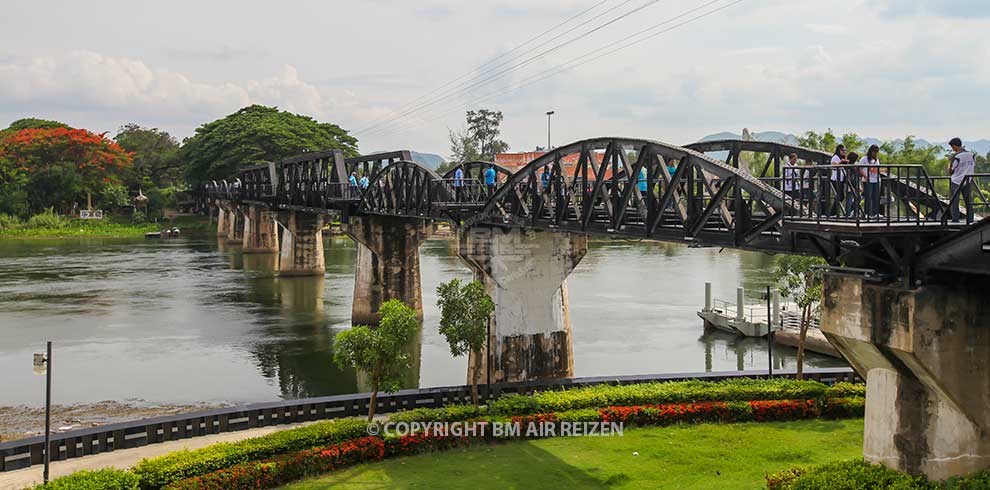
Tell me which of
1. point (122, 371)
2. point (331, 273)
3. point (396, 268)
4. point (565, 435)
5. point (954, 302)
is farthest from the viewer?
point (331, 273)

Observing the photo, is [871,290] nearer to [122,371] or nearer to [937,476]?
[937,476]

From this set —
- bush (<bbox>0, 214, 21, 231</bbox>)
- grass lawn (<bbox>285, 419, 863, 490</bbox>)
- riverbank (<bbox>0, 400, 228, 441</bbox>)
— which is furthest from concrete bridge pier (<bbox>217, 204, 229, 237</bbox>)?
grass lawn (<bbox>285, 419, 863, 490</bbox>)

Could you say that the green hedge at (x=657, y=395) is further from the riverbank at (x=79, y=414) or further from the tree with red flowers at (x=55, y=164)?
the tree with red flowers at (x=55, y=164)

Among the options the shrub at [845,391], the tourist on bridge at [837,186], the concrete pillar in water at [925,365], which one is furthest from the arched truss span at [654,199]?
the shrub at [845,391]

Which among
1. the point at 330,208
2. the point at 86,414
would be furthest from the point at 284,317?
the point at 86,414

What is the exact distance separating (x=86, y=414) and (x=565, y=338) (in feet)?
58.4

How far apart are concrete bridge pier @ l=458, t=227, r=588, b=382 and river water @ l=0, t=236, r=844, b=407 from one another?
574cm

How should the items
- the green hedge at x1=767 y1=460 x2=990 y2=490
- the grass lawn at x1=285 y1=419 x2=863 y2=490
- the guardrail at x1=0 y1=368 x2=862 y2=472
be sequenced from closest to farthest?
1. the green hedge at x1=767 y1=460 x2=990 y2=490
2. the grass lawn at x1=285 y1=419 x2=863 y2=490
3. the guardrail at x1=0 y1=368 x2=862 y2=472

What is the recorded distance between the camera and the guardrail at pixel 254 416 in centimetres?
2147

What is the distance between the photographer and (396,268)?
5259 cm

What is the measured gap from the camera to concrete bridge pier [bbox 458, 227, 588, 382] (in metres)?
33.2

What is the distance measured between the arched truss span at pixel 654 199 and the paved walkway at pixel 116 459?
1028cm

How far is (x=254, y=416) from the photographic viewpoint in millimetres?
24078

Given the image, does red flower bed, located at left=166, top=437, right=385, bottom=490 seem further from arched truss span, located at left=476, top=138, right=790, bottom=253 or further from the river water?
the river water
